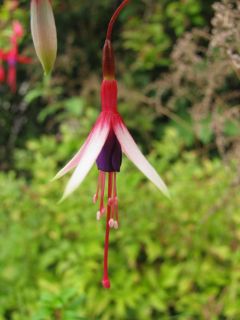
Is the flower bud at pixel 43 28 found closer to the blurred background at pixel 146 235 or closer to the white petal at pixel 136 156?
the white petal at pixel 136 156

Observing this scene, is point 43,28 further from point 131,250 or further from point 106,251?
point 131,250

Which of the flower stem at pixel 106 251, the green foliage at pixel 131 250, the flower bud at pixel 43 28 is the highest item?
the flower bud at pixel 43 28

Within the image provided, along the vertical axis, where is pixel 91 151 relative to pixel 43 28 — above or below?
below

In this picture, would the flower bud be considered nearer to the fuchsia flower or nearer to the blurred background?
the fuchsia flower

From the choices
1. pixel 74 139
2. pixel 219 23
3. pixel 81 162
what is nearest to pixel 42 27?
pixel 81 162

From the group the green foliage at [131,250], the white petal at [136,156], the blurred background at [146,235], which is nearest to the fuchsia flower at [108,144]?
the white petal at [136,156]

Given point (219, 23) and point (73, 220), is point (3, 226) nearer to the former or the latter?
point (73, 220)

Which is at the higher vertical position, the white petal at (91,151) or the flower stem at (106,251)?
the white petal at (91,151)

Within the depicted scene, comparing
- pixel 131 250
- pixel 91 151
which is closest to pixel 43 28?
pixel 91 151
